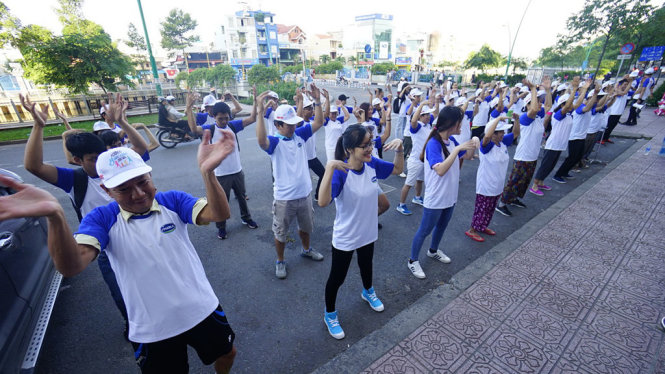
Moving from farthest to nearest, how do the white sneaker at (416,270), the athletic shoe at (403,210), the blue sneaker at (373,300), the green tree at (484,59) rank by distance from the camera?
the green tree at (484,59), the athletic shoe at (403,210), the white sneaker at (416,270), the blue sneaker at (373,300)

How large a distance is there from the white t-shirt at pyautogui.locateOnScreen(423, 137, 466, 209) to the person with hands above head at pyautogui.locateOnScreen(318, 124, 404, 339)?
2.19 ft

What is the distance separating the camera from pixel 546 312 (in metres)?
3.12

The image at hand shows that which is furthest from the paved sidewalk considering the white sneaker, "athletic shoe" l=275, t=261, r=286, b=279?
"athletic shoe" l=275, t=261, r=286, b=279

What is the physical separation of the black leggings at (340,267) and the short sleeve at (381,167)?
2.29ft

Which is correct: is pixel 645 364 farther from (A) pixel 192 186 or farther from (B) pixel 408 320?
(A) pixel 192 186

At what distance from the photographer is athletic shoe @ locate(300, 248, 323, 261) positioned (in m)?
4.09

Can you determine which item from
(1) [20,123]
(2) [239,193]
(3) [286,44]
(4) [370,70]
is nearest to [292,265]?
(2) [239,193]

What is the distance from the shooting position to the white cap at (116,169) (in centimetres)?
152

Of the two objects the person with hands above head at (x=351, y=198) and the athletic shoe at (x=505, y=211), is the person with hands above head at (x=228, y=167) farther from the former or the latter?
the athletic shoe at (x=505, y=211)

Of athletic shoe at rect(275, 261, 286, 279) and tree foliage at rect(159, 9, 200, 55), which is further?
tree foliage at rect(159, 9, 200, 55)

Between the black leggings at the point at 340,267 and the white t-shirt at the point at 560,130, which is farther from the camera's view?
the white t-shirt at the point at 560,130

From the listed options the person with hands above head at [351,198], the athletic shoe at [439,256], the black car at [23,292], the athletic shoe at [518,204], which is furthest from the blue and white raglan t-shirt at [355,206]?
the athletic shoe at [518,204]

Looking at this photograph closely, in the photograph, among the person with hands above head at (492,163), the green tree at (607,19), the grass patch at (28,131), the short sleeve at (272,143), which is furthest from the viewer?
the green tree at (607,19)

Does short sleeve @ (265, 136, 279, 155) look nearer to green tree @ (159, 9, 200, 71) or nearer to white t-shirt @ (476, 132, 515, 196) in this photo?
white t-shirt @ (476, 132, 515, 196)
